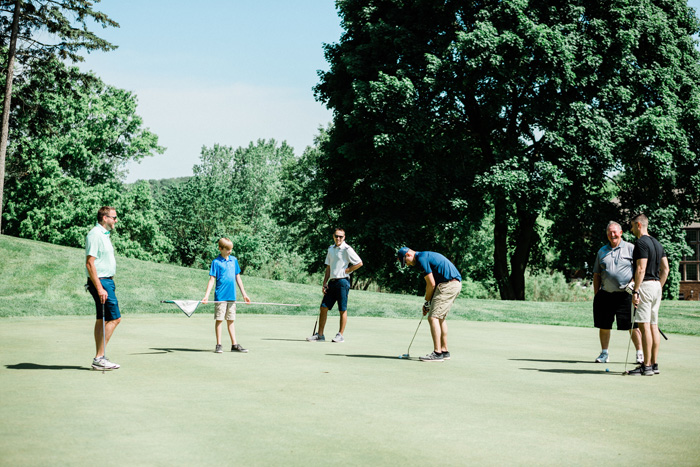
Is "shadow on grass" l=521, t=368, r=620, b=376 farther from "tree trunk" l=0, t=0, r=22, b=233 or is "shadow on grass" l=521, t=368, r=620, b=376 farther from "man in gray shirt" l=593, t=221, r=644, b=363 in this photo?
"tree trunk" l=0, t=0, r=22, b=233

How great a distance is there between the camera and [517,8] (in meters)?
27.5

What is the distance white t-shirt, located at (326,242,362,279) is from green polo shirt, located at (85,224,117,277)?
518 centimetres

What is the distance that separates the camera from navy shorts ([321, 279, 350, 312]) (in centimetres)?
1360

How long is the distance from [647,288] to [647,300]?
6.7 inches

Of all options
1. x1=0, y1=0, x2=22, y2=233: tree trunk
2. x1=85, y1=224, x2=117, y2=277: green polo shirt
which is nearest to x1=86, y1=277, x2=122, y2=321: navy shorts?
x1=85, y1=224, x2=117, y2=277: green polo shirt

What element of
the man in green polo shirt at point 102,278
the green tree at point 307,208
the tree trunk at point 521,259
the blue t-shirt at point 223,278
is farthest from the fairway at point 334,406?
the green tree at point 307,208

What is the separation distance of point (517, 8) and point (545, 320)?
1270 centimetres

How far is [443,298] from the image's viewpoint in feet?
35.8

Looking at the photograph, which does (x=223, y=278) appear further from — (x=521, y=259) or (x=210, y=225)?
(x=210, y=225)

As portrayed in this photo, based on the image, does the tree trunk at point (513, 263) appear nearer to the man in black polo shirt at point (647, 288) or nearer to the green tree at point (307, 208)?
the green tree at point (307, 208)

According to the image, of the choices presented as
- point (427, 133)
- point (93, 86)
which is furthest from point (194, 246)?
point (427, 133)

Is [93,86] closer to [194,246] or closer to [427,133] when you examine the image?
[427,133]

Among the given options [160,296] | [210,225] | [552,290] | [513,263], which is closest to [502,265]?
[513,263]

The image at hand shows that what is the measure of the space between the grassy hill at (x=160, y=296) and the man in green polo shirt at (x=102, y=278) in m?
10.4
